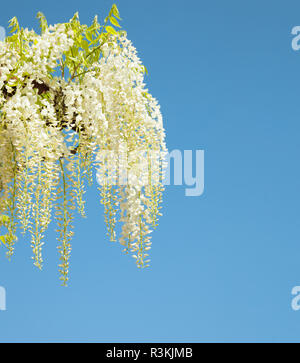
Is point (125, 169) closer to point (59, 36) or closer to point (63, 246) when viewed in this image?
point (63, 246)

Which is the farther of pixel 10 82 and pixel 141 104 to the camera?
pixel 141 104

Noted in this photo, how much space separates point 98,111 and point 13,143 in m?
0.36

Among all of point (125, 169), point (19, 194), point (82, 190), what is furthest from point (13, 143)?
point (125, 169)

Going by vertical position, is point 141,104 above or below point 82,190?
above

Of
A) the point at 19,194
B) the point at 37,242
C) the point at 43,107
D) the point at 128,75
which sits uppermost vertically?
the point at 128,75

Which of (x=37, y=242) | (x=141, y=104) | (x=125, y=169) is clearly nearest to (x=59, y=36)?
(x=141, y=104)

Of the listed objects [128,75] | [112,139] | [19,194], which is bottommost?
[19,194]

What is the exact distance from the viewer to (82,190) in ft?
6.46

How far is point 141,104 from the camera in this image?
6.76 ft

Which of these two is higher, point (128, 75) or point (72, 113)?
point (128, 75)

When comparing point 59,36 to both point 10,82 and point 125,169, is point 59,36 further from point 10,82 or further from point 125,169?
point 125,169

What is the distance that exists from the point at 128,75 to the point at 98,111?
23cm

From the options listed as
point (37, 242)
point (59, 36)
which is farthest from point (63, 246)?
point (59, 36)

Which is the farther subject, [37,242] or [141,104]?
[141,104]
